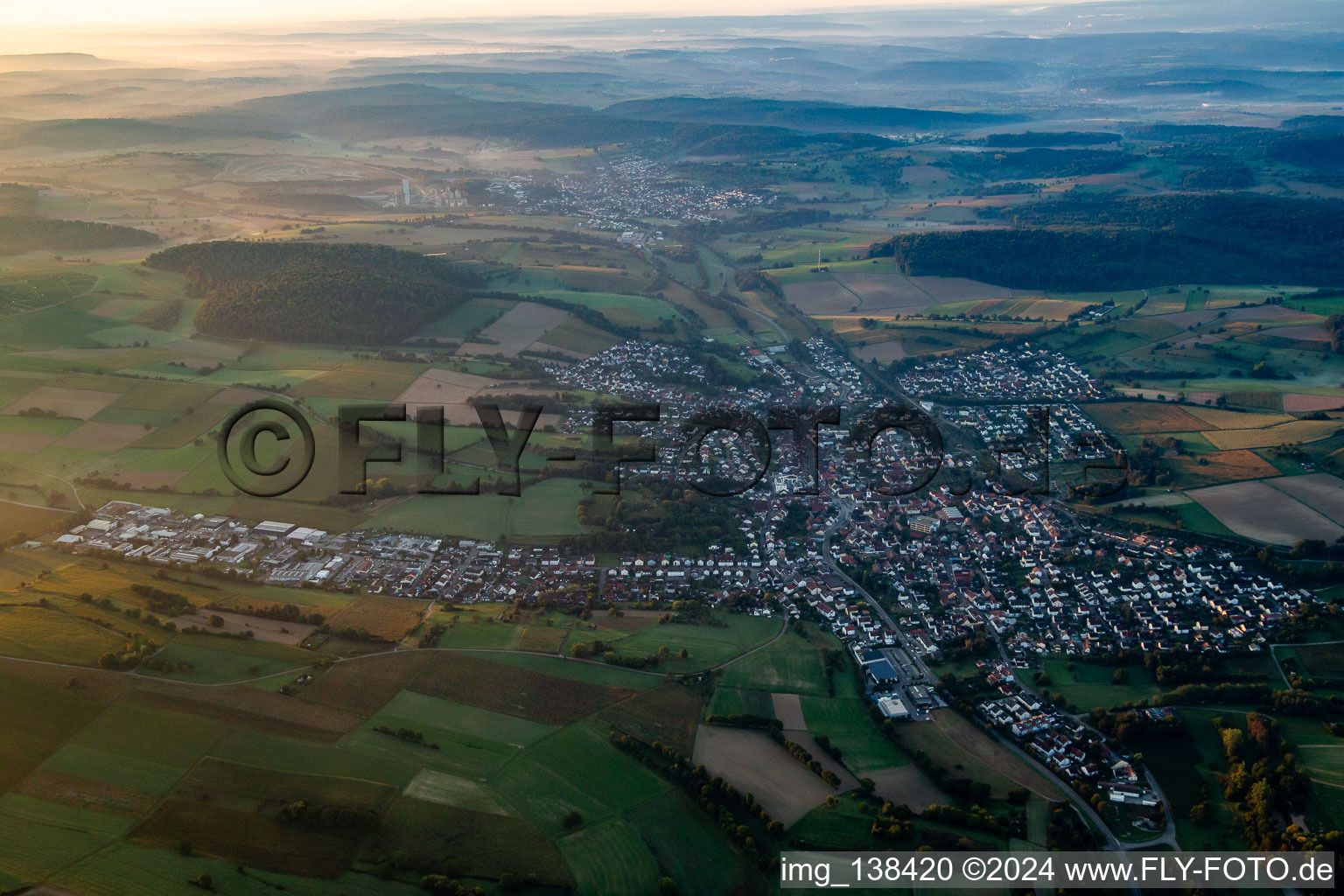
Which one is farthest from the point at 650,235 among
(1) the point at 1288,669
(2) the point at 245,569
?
(1) the point at 1288,669

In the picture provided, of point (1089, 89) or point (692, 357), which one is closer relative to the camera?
point (692, 357)

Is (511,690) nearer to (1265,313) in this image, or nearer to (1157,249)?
(1265,313)

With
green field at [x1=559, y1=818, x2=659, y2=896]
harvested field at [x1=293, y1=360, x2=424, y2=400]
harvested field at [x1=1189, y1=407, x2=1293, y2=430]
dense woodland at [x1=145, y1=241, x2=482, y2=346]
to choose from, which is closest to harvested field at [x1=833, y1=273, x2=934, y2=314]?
harvested field at [x1=1189, y1=407, x2=1293, y2=430]

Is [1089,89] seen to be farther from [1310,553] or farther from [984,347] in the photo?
[1310,553]

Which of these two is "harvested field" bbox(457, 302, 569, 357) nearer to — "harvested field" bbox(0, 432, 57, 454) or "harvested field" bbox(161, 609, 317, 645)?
"harvested field" bbox(0, 432, 57, 454)

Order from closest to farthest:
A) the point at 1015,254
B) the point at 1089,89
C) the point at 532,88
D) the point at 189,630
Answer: the point at 189,630, the point at 1015,254, the point at 532,88, the point at 1089,89

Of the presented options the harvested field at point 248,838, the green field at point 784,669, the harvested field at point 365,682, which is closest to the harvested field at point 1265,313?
the green field at point 784,669
